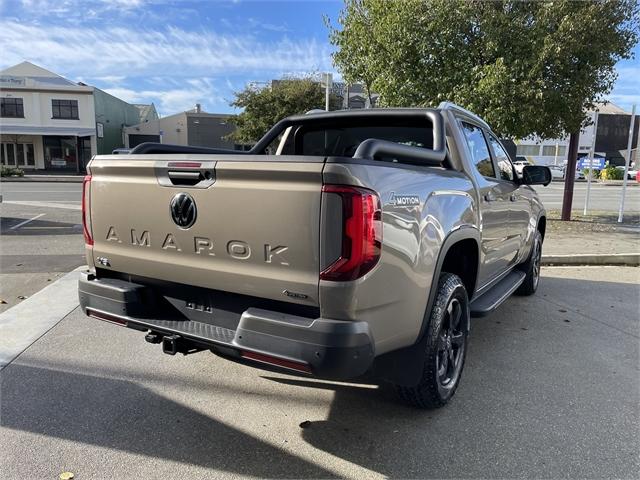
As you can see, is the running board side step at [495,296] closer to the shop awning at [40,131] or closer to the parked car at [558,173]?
the shop awning at [40,131]

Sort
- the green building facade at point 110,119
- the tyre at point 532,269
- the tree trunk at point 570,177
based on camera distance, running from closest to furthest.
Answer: the tyre at point 532,269
the tree trunk at point 570,177
the green building facade at point 110,119

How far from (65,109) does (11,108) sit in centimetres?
355

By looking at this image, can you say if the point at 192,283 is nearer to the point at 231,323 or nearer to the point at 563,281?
the point at 231,323

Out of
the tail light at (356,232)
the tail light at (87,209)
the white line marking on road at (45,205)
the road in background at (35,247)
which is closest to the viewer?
the tail light at (356,232)

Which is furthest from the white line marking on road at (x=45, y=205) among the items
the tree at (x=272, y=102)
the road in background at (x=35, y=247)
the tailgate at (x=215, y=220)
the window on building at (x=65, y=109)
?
the window on building at (x=65, y=109)

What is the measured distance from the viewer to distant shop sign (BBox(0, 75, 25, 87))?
36.3 m

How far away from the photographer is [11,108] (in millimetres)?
35812

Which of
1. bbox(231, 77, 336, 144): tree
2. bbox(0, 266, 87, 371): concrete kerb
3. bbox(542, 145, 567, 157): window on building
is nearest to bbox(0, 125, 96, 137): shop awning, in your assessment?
bbox(231, 77, 336, 144): tree

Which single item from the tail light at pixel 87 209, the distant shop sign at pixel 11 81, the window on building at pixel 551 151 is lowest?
the tail light at pixel 87 209

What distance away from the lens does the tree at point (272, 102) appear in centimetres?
3069

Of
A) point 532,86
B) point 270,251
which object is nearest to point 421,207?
point 270,251

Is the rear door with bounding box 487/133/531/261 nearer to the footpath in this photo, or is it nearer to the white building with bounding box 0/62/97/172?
the footpath

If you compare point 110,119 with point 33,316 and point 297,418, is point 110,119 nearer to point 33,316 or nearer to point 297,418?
point 33,316

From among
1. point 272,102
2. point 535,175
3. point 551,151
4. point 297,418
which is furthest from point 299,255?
point 551,151
